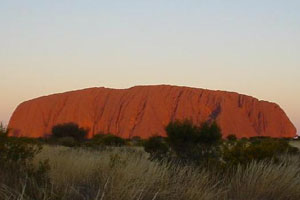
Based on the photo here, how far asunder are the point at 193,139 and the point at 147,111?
78.4 m

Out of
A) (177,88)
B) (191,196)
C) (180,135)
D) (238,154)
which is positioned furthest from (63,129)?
(191,196)

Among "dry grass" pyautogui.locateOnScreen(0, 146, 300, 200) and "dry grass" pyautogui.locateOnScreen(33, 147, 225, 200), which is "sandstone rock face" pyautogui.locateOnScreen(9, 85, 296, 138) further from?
"dry grass" pyautogui.locateOnScreen(33, 147, 225, 200)

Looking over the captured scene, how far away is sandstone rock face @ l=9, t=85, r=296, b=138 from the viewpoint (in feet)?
308

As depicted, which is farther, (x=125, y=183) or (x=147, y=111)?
(x=147, y=111)

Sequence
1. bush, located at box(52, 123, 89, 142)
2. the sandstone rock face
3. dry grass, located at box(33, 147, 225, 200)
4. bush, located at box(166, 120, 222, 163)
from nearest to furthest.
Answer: dry grass, located at box(33, 147, 225, 200), bush, located at box(166, 120, 222, 163), bush, located at box(52, 123, 89, 142), the sandstone rock face

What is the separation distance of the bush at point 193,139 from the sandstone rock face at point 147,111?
7149 cm

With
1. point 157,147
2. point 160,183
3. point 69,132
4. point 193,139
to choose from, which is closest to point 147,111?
point 69,132

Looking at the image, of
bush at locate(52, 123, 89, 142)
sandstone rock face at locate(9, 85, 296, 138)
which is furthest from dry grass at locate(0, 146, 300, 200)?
sandstone rock face at locate(9, 85, 296, 138)

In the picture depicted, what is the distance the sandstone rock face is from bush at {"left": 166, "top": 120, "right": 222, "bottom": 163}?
71.5 metres

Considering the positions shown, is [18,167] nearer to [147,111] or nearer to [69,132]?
[69,132]

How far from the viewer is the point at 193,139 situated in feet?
54.5

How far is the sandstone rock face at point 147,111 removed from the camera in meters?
93.8

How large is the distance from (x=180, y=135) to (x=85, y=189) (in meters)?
9.30

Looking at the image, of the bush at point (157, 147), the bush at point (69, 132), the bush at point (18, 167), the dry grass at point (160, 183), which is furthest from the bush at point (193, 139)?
the bush at point (69, 132)
